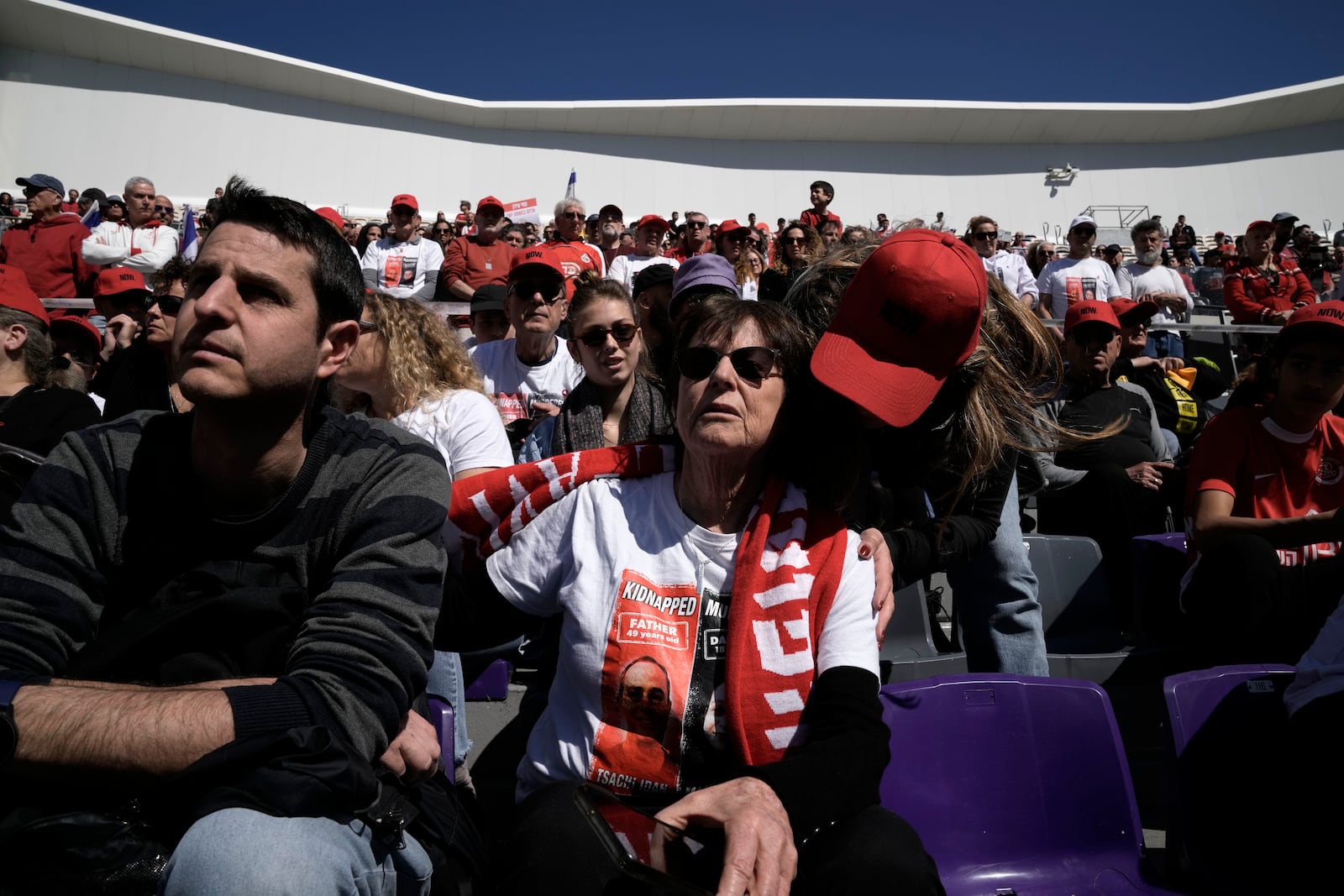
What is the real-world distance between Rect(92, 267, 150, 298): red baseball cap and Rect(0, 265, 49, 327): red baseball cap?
83.2 inches

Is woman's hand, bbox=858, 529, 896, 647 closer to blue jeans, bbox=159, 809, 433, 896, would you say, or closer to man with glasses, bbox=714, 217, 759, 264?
blue jeans, bbox=159, 809, 433, 896

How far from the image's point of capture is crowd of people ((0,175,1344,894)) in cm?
150

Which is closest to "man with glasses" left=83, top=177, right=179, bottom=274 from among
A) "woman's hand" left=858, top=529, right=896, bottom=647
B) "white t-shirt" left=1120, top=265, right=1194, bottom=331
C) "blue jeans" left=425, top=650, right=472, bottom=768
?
"blue jeans" left=425, top=650, right=472, bottom=768

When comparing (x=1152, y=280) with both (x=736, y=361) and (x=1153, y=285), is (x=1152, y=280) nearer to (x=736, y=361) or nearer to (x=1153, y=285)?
(x=1153, y=285)

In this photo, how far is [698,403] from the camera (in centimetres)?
214

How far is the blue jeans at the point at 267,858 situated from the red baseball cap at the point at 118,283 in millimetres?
5487

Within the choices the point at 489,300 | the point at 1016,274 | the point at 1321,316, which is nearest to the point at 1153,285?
the point at 1016,274

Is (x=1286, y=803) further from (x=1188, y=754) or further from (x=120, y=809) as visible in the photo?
(x=120, y=809)

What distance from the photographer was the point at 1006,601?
3260 mm

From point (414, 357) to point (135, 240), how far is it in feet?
21.9

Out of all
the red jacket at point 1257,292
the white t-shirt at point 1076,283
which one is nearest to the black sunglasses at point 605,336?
the white t-shirt at point 1076,283

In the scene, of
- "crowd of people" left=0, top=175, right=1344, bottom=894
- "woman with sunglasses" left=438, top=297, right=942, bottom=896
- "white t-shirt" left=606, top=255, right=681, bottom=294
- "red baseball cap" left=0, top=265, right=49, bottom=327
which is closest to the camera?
"crowd of people" left=0, top=175, right=1344, bottom=894

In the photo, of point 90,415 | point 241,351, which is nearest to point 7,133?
point 90,415

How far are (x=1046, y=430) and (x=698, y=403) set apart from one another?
1.17 meters
